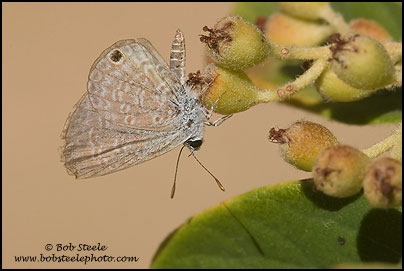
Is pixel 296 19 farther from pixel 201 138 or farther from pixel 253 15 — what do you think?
pixel 201 138

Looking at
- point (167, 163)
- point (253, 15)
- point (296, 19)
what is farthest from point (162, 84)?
point (167, 163)

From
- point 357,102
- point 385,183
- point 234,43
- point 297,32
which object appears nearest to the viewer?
point 385,183

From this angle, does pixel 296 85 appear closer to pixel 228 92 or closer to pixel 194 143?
pixel 228 92

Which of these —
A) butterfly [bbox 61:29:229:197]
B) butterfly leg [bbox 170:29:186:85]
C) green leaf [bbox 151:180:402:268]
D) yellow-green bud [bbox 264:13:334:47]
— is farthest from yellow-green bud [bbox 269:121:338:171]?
yellow-green bud [bbox 264:13:334:47]

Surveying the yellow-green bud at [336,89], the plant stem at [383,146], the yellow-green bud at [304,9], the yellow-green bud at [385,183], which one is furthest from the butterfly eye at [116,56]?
the yellow-green bud at [385,183]

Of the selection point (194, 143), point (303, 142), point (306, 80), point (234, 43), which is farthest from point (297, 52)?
point (194, 143)

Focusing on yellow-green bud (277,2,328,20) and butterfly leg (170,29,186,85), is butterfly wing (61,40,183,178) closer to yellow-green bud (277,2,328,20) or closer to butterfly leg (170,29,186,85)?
butterfly leg (170,29,186,85)

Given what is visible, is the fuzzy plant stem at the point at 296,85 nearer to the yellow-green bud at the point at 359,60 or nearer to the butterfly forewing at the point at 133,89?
the yellow-green bud at the point at 359,60
